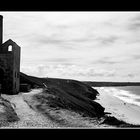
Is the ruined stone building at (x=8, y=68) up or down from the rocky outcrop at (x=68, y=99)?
up

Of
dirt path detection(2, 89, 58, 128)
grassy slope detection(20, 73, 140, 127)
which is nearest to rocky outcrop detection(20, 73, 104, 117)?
grassy slope detection(20, 73, 140, 127)

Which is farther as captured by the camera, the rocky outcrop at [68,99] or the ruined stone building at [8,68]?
the ruined stone building at [8,68]

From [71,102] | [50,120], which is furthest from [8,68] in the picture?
[50,120]

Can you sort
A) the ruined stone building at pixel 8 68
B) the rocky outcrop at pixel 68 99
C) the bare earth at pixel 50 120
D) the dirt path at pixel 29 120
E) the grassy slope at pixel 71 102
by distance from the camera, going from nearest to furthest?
1. the dirt path at pixel 29 120
2. the bare earth at pixel 50 120
3. the grassy slope at pixel 71 102
4. the rocky outcrop at pixel 68 99
5. the ruined stone building at pixel 8 68

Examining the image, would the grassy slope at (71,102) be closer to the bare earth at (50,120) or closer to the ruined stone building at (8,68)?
the bare earth at (50,120)

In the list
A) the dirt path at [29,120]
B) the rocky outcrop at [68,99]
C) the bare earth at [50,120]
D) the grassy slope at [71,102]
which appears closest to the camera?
the dirt path at [29,120]

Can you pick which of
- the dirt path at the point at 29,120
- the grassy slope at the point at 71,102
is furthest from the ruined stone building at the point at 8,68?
the dirt path at the point at 29,120

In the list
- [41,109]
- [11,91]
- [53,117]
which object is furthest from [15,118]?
[11,91]

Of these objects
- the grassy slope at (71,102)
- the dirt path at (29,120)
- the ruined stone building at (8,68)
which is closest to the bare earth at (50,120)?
the dirt path at (29,120)

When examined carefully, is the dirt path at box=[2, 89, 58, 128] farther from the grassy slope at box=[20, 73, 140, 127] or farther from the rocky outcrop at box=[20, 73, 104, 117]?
the rocky outcrop at box=[20, 73, 104, 117]

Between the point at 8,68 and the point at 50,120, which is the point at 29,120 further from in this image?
the point at 8,68
